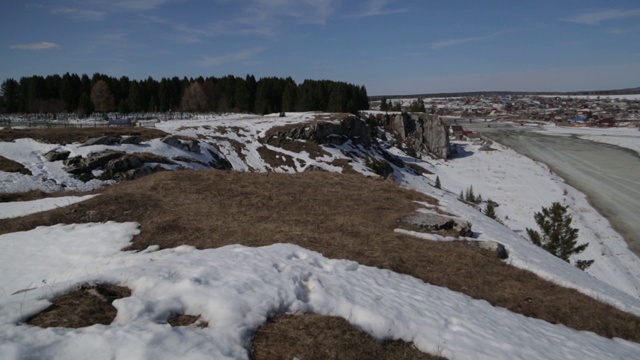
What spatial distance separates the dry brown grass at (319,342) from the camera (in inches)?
253

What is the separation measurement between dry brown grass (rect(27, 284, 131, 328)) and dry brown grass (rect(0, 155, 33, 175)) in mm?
25240

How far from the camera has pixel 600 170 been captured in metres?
74.0

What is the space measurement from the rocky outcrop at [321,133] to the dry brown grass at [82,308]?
50630mm

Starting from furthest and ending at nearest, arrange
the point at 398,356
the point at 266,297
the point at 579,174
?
the point at 579,174
the point at 266,297
the point at 398,356

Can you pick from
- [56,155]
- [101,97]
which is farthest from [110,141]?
[101,97]

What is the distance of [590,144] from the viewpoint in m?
114

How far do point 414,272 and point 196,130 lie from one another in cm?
4957

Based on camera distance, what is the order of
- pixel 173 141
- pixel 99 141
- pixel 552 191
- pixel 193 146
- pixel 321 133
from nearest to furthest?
pixel 99 141
pixel 173 141
pixel 193 146
pixel 552 191
pixel 321 133

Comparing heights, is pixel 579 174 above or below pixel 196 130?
below

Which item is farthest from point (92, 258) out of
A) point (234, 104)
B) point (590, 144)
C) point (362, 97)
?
point (590, 144)

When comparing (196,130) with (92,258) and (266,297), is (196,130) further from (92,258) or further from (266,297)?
(266,297)

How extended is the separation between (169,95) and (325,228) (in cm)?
9444

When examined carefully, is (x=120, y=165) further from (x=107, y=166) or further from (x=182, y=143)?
(x=182, y=143)

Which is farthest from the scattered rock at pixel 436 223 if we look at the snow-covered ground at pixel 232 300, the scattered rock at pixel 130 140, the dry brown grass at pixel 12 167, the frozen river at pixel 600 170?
the frozen river at pixel 600 170
